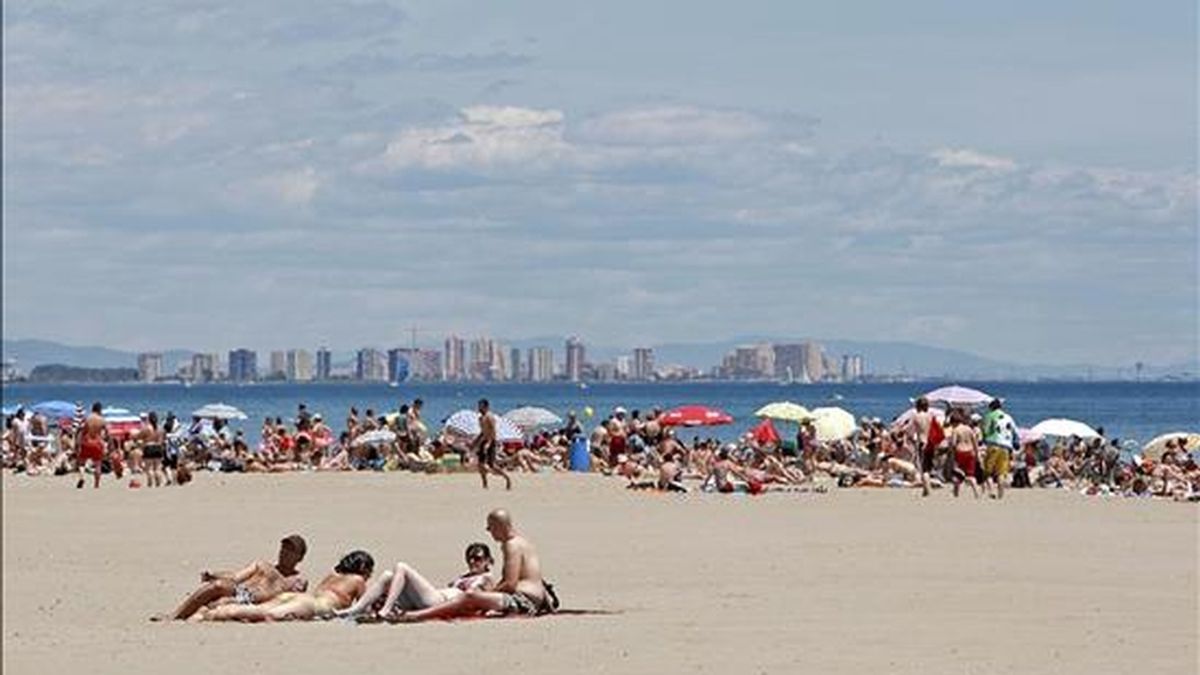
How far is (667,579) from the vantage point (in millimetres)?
16484

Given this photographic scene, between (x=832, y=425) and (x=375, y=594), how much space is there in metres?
26.0

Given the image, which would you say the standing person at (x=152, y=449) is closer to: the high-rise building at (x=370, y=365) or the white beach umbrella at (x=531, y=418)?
the white beach umbrella at (x=531, y=418)

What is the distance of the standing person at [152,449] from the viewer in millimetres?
30594

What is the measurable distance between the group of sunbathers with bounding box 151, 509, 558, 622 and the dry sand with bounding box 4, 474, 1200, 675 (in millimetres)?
244

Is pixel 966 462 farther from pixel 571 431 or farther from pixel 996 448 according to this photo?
pixel 571 431

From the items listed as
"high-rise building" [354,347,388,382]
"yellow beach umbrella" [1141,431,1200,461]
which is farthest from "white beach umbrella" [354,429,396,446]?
"high-rise building" [354,347,388,382]

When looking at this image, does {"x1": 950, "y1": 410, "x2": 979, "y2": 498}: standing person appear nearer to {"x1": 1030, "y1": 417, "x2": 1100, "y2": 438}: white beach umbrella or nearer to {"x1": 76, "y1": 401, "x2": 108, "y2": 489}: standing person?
{"x1": 1030, "y1": 417, "x2": 1100, "y2": 438}: white beach umbrella

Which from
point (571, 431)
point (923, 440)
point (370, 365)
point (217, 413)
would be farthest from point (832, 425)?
point (370, 365)

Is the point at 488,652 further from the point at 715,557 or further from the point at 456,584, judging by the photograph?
the point at 715,557

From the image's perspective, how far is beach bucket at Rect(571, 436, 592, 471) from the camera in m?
35.5

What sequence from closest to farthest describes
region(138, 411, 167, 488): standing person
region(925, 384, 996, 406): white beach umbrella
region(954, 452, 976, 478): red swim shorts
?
1. region(954, 452, 976, 478): red swim shorts
2. region(138, 411, 167, 488): standing person
3. region(925, 384, 996, 406): white beach umbrella

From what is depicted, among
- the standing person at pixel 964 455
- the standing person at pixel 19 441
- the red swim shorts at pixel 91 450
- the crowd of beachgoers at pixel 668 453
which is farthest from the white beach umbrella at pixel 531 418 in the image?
the standing person at pixel 964 455

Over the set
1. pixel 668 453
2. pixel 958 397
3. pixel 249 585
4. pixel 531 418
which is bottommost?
pixel 249 585

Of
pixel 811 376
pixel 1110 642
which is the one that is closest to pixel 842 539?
pixel 1110 642
